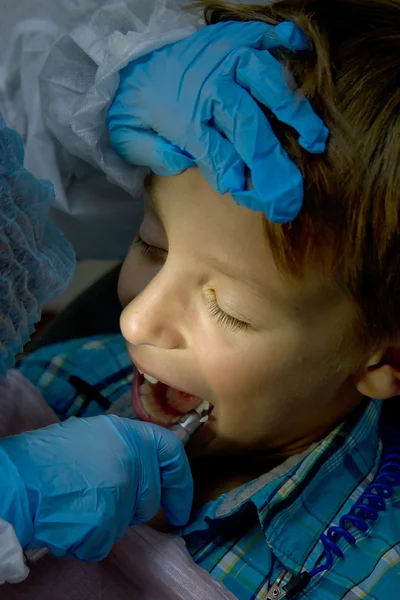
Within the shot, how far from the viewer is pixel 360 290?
78 cm

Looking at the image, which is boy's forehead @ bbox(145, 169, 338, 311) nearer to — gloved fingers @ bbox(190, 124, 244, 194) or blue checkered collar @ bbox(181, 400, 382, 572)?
gloved fingers @ bbox(190, 124, 244, 194)

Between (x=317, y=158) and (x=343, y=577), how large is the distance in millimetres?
506

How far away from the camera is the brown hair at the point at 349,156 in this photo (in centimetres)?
71

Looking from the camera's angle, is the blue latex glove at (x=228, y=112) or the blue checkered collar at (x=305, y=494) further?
the blue checkered collar at (x=305, y=494)

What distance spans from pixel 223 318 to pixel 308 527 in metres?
0.30

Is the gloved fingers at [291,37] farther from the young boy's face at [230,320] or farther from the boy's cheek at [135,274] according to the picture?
the boy's cheek at [135,274]

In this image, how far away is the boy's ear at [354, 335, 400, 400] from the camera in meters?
0.87

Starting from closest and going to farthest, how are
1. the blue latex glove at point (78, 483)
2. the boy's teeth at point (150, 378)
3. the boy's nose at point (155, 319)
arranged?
the blue latex glove at point (78, 483) → the boy's nose at point (155, 319) → the boy's teeth at point (150, 378)

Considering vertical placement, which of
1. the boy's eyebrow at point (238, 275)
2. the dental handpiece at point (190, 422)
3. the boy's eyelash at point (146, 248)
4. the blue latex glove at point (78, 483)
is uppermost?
the boy's eyebrow at point (238, 275)

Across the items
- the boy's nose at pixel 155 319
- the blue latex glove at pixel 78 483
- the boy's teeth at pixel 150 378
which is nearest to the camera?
the blue latex glove at pixel 78 483

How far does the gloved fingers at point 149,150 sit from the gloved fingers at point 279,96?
0.10 metres

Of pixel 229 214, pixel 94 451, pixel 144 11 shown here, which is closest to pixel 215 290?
pixel 229 214

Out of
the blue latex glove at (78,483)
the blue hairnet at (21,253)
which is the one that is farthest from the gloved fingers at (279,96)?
the blue latex glove at (78,483)

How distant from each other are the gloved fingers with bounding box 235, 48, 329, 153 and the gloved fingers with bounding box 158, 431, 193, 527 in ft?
1.18
